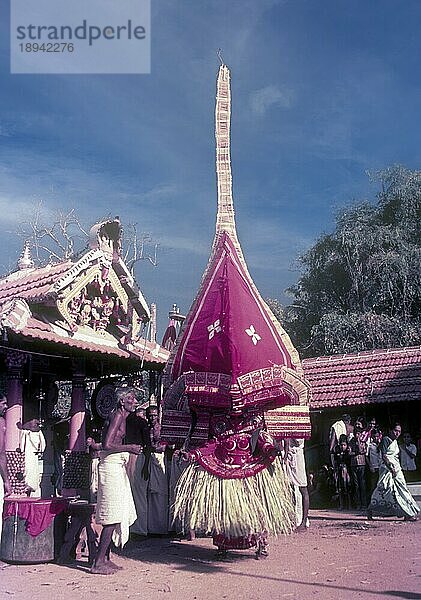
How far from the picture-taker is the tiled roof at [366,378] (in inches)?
532

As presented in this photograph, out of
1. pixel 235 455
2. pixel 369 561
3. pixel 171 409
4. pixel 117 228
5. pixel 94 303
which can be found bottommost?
pixel 369 561

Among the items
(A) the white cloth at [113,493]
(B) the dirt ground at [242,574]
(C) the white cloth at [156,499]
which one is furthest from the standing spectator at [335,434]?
(A) the white cloth at [113,493]

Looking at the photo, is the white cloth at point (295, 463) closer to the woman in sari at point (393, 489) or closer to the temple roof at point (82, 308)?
the woman in sari at point (393, 489)

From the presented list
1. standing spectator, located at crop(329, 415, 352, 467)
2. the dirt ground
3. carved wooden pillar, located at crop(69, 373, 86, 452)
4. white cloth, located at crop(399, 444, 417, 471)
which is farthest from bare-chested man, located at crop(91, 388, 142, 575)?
white cloth, located at crop(399, 444, 417, 471)

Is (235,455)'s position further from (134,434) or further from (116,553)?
(116,553)

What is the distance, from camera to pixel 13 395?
8.94 meters

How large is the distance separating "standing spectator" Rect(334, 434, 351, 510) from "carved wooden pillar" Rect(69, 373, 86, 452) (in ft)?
15.8

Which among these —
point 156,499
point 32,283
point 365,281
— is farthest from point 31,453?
point 365,281

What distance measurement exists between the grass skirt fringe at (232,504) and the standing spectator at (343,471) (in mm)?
6013

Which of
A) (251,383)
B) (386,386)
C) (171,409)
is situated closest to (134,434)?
(171,409)

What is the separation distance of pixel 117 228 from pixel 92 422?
3.35 meters

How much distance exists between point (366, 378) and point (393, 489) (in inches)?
172

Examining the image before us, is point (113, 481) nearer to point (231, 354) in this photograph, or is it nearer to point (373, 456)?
point (231, 354)

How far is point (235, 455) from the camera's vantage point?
6.60 metres
